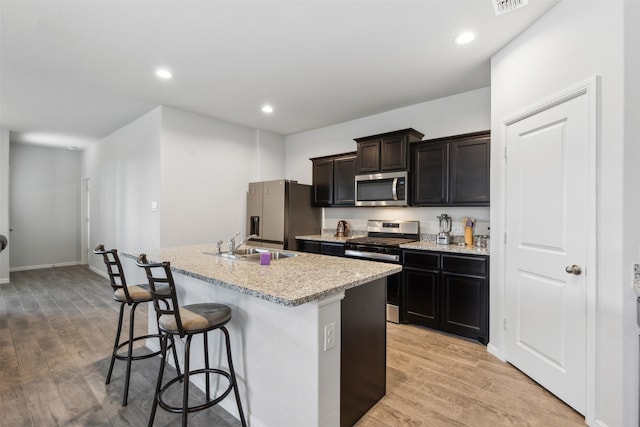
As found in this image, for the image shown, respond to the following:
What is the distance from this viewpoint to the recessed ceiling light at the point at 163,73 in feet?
9.92

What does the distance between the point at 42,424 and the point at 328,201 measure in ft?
12.1

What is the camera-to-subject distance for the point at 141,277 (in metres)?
4.56

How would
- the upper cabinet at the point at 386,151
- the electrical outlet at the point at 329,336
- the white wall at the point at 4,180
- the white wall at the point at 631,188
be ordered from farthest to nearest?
the white wall at the point at 4,180 < the upper cabinet at the point at 386,151 < the white wall at the point at 631,188 < the electrical outlet at the point at 329,336

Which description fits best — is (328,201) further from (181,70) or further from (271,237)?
(181,70)

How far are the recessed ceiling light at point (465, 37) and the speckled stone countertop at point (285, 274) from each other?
1939 millimetres

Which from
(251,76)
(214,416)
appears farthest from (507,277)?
(251,76)

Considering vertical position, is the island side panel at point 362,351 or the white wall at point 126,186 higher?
the white wall at point 126,186

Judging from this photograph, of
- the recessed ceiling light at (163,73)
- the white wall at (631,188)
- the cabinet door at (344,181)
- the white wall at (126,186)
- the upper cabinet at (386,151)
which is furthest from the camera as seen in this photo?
the cabinet door at (344,181)

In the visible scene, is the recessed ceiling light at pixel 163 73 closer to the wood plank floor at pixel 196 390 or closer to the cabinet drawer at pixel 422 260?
the wood plank floor at pixel 196 390

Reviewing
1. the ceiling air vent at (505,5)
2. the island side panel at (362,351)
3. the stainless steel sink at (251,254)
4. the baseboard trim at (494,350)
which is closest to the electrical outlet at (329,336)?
the island side panel at (362,351)

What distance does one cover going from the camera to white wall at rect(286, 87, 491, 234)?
3.53 m

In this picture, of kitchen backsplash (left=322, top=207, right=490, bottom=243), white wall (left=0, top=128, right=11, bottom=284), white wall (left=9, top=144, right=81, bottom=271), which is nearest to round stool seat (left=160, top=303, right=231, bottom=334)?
kitchen backsplash (left=322, top=207, right=490, bottom=243)

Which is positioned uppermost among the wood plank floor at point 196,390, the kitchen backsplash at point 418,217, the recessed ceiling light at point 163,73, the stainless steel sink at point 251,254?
the recessed ceiling light at point 163,73

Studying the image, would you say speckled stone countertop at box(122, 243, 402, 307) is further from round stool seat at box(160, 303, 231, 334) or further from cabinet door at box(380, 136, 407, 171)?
cabinet door at box(380, 136, 407, 171)
